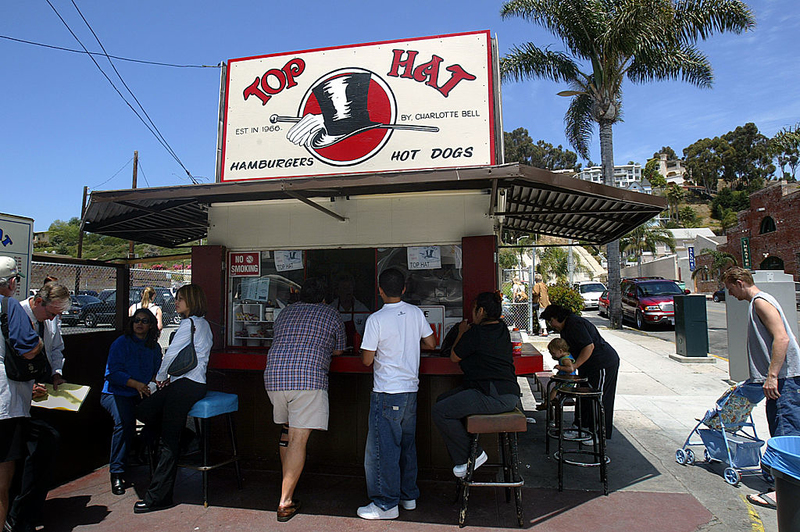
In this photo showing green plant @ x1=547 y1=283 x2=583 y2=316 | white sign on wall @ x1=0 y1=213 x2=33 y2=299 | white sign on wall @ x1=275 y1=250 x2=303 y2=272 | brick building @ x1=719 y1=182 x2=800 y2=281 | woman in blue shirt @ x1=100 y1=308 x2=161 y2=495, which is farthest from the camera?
brick building @ x1=719 y1=182 x2=800 y2=281

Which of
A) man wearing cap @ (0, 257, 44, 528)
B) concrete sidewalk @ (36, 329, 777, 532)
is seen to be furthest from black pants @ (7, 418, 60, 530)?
concrete sidewalk @ (36, 329, 777, 532)

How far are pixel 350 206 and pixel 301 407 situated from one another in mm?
2272

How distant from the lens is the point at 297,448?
404 centimetres

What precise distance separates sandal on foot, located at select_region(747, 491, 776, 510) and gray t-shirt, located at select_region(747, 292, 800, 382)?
98cm

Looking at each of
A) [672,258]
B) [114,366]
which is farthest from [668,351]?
[672,258]

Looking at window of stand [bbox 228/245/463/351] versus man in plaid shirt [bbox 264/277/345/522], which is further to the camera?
window of stand [bbox 228/245/463/351]

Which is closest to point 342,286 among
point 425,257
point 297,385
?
point 425,257

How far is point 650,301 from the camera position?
682 inches

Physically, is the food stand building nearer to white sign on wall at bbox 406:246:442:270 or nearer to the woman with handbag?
white sign on wall at bbox 406:246:442:270

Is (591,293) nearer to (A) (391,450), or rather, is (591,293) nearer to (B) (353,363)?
(B) (353,363)

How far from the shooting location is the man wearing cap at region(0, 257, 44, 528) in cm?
337

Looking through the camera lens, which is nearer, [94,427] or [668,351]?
[94,427]

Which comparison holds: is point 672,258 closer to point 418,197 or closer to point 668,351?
point 668,351

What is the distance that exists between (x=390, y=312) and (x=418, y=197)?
1.57 m
